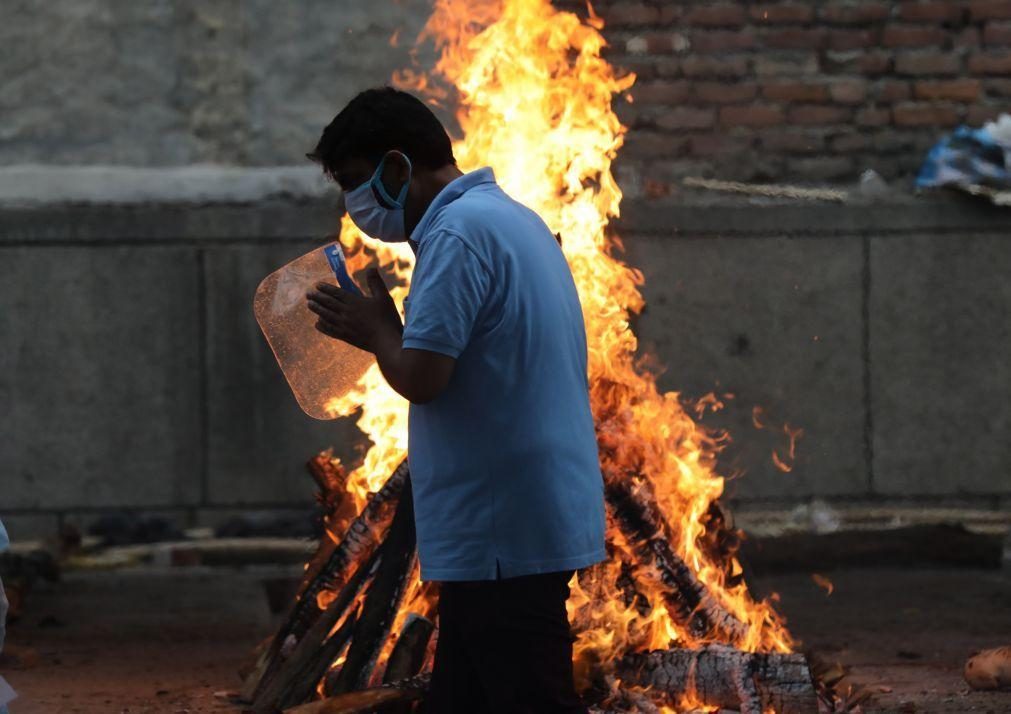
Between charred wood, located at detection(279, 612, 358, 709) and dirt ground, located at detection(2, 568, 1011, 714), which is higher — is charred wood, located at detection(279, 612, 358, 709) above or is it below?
above

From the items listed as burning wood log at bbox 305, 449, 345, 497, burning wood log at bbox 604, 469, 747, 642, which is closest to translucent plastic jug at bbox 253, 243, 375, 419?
burning wood log at bbox 604, 469, 747, 642

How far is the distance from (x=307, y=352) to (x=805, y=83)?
5.07 meters

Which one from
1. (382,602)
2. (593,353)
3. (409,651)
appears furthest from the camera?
(593,353)

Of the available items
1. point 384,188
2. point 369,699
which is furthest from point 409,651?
point 384,188

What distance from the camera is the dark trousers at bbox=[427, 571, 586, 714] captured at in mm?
3588

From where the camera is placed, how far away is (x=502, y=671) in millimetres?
3602

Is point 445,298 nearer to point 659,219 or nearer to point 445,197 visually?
point 445,197

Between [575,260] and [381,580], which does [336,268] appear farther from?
[575,260]

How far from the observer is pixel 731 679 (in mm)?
5074

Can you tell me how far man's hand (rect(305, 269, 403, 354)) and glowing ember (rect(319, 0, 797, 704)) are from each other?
1.59 m

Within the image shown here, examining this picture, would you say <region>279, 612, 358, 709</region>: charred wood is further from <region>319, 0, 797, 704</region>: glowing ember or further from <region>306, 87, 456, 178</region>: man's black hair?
<region>306, 87, 456, 178</region>: man's black hair

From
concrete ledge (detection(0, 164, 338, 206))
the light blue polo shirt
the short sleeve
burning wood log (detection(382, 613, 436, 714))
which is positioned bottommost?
burning wood log (detection(382, 613, 436, 714))

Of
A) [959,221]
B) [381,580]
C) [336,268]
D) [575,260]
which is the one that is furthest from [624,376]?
[959,221]

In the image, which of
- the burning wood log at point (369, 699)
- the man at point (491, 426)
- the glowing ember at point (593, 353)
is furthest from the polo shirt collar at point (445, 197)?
the burning wood log at point (369, 699)
